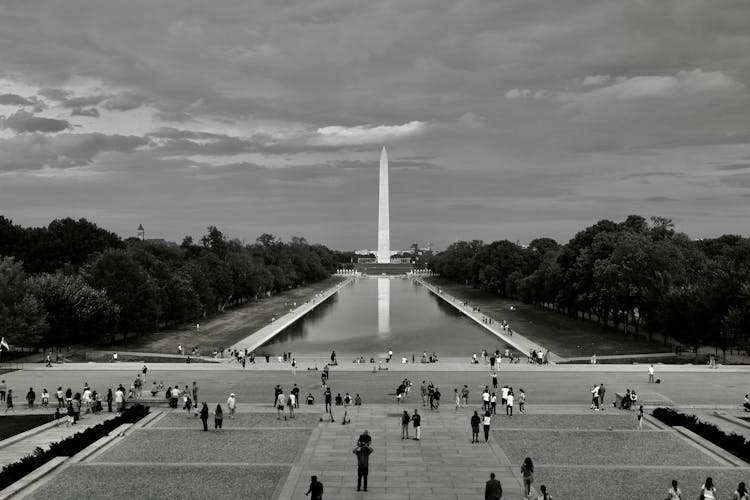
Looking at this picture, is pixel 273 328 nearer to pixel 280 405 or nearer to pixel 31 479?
pixel 280 405

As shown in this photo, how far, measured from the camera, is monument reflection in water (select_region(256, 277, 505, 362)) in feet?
187

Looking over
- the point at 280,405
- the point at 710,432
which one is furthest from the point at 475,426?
the point at 280,405

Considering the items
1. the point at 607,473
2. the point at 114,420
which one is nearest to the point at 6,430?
the point at 114,420

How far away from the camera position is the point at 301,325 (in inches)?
2970

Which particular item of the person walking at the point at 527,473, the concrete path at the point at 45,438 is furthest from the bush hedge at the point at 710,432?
the concrete path at the point at 45,438

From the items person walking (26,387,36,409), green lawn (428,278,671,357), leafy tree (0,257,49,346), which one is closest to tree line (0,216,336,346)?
leafy tree (0,257,49,346)

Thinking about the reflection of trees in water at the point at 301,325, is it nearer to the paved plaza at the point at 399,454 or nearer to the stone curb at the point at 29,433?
the paved plaza at the point at 399,454

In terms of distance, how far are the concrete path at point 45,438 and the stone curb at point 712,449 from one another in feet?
73.7

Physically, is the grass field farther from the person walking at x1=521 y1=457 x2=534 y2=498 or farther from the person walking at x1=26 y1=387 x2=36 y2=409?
the person walking at x1=521 y1=457 x2=534 y2=498

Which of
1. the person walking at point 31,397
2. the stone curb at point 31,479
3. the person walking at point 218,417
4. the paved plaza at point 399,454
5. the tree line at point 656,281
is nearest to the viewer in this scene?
the stone curb at point 31,479

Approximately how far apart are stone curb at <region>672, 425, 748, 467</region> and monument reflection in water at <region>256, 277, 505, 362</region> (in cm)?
2810

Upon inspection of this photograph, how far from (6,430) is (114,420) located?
4.12 meters

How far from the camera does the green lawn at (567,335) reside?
53781 millimetres

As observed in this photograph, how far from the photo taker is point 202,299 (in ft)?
252
